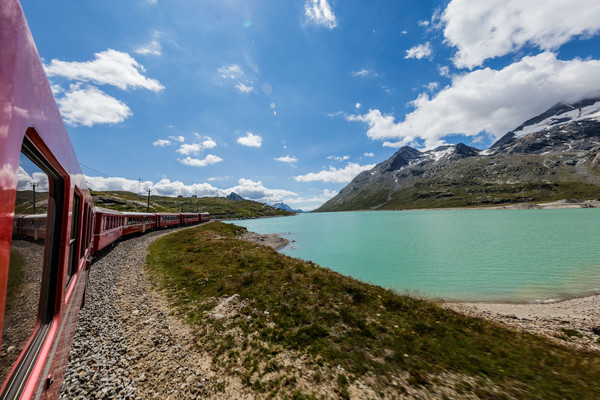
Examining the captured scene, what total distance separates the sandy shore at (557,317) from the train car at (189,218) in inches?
2615

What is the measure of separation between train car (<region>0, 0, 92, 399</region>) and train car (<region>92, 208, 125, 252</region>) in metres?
18.4

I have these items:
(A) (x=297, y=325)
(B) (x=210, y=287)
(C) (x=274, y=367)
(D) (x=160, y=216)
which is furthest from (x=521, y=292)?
(D) (x=160, y=216)

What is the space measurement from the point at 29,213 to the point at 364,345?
9.35m

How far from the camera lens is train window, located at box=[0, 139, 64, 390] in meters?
2.83

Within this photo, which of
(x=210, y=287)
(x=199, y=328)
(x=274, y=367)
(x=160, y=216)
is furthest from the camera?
(x=160, y=216)

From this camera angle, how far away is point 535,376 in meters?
6.86

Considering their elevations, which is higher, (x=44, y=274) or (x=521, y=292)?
(x=44, y=274)

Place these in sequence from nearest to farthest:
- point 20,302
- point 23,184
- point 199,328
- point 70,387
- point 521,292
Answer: point 23,184
point 20,302
point 70,387
point 199,328
point 521,292

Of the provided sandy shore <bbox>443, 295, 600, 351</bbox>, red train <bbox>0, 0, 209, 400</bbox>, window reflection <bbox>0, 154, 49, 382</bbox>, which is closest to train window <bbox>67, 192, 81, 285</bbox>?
red train <bbox>0, 0, 209, 400</bbox>

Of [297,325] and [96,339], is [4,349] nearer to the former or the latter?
[96,339]

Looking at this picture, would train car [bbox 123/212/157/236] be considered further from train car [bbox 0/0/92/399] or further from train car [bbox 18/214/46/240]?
train car [bbox 18/214/46/240]

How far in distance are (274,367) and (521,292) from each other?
2486cm

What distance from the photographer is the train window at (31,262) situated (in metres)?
2.83

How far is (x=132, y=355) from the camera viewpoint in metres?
7.19
